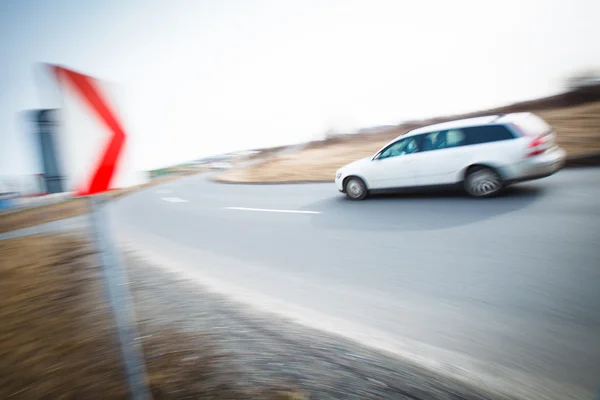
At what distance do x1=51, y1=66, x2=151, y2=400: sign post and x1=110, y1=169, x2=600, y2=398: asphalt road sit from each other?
187cm

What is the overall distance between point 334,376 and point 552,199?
5.73 metres

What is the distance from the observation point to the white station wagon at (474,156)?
5.62 meters

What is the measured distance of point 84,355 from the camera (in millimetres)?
2527

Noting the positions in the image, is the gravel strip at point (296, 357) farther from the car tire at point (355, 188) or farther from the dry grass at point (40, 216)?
the dry grass at point (40, 216)

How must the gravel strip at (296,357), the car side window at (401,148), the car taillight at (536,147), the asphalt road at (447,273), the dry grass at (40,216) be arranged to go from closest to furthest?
the gravel strip at (296,357) < the asphalt road at (447,273) < the car taillight at (536,147) < the car side window at (401,148) < the dry grass at (40,216)

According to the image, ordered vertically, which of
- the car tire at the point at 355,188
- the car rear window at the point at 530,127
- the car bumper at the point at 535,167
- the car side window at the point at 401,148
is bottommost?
the car tire at the point at 355,188

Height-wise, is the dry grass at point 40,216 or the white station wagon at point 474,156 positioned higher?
the white station wagon at point 474,156

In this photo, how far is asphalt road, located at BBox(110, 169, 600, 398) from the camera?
216 centimetres

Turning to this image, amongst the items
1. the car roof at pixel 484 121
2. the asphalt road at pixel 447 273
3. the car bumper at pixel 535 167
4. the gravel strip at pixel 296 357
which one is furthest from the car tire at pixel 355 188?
the gravel strip at pixel 296 357

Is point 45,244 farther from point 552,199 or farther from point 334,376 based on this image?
point 552,199

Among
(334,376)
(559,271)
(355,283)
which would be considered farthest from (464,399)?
(559,271)

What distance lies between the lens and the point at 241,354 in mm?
2344

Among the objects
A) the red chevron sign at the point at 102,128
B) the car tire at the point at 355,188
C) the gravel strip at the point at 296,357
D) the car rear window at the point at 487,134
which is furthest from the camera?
the car tire at the point at 355,188

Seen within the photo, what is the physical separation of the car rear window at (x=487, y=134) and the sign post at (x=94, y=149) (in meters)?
6.40
